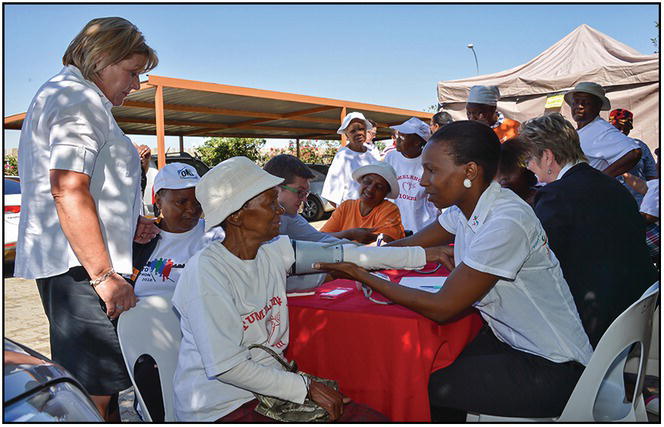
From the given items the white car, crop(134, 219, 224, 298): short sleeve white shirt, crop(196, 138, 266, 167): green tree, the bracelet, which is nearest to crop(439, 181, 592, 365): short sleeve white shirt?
the bracelet

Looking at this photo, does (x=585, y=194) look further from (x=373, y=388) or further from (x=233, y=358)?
(x=233, y=358)

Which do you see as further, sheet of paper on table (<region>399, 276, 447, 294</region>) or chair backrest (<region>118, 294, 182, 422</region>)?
sheet of paper on table (<region>399, 276, 447, 294</region>)

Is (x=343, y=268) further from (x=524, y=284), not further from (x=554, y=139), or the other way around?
(x=554, y=139)

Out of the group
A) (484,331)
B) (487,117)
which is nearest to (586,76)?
(487,117)

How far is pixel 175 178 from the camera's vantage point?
9.82 feet

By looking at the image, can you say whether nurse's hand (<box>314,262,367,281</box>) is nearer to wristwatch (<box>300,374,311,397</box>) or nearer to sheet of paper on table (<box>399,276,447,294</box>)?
sheet of paper on table (<box>399,276,447,294</box>)

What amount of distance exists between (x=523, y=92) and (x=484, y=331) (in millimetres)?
5595

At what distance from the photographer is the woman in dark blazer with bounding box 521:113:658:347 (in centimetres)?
228

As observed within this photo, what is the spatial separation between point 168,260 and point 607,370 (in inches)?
87.5

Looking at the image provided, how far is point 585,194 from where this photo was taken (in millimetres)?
2365

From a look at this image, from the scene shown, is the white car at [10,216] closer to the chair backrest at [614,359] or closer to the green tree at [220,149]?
the chair backrest at [614,359]

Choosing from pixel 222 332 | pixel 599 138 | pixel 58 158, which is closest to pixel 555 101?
pixel 599 138

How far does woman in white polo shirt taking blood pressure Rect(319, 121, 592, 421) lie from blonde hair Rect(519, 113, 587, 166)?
2.50 ft

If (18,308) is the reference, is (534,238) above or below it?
above
